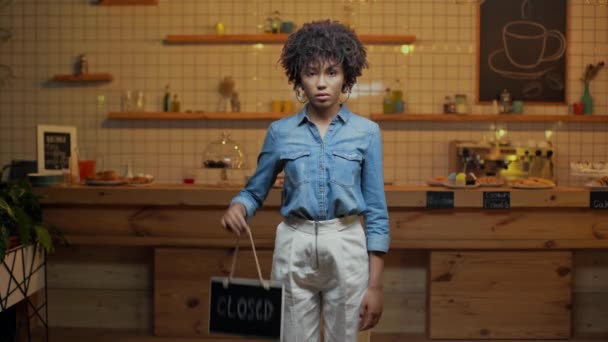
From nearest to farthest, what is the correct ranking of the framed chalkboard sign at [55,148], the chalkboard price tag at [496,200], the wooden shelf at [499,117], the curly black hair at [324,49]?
the curly black hair at [324,49] < the chalkboard price tag at [496,200] < the framed chalkboard sign at [55,148] < the wooden shelf at [499,117]

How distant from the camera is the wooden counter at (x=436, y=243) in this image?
12.0ft

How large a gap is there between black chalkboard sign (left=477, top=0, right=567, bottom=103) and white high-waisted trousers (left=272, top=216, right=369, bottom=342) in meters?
3.32

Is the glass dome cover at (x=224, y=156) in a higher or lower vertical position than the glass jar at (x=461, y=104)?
lower

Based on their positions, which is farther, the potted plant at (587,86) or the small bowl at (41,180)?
the potted plant at (587,86)

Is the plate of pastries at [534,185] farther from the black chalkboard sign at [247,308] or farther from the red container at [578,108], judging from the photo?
the black chalkboard sign at [247,308]

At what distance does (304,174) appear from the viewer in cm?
183

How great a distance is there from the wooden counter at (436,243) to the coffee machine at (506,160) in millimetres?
815

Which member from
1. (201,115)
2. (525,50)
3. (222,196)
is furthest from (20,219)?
(525,50)

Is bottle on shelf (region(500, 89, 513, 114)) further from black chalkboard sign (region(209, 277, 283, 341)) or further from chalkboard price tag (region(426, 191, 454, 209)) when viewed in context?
black chalkboard sign (region(209, 277, 283, 341))

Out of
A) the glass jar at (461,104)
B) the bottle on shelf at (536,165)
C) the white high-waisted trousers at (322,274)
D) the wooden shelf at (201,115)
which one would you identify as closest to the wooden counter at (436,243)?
the bottle on shelf at (536,165)

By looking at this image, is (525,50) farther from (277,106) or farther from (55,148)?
(55,148)

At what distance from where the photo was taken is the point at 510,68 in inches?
191

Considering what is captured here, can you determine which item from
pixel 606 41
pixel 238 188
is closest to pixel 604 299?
pixel 606 41

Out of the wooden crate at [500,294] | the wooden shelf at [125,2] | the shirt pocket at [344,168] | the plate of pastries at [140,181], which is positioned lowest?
the wooden crate at [500,294]
